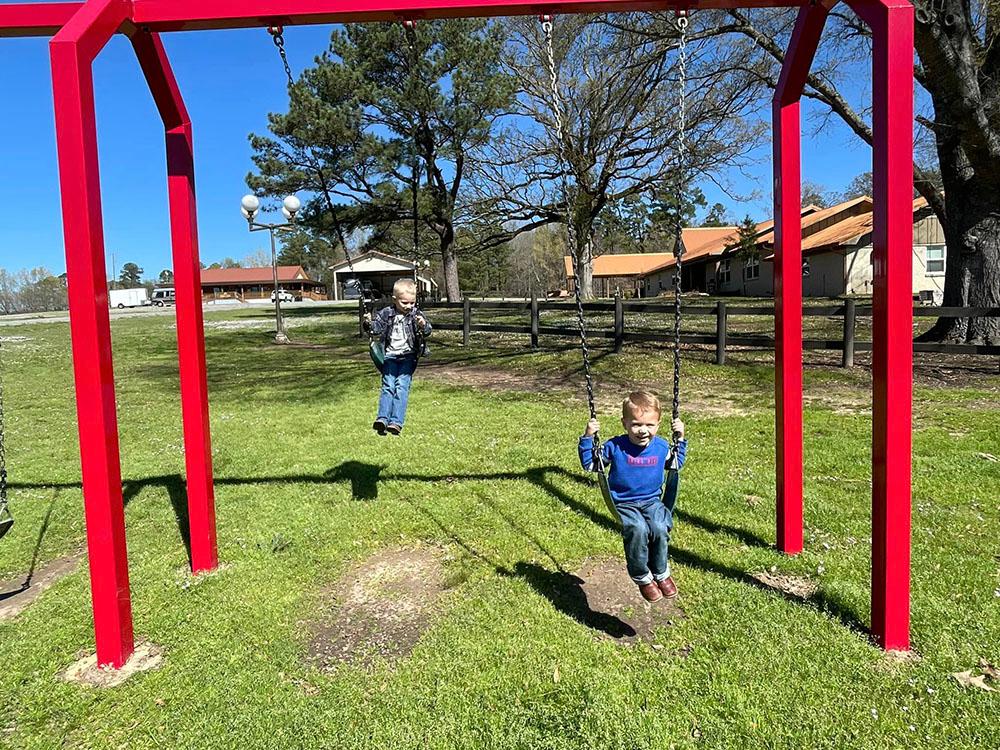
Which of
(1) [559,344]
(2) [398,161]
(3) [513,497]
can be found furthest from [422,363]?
(2) [398,161]

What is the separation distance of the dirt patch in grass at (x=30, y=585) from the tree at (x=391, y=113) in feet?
43.5

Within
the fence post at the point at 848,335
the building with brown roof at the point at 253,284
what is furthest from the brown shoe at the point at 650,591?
the building with brown roof at the point at 253,284

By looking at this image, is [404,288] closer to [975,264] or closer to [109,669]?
[109,669]

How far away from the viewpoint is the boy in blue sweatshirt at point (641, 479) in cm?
328

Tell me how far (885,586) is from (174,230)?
452cm

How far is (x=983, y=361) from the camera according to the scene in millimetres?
11508

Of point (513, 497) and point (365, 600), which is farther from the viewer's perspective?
point (513, 497)

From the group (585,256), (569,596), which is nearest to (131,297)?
(585,256)

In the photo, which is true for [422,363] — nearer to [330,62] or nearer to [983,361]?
[983,361]

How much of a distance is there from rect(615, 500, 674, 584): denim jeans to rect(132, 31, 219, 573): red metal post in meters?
2.78

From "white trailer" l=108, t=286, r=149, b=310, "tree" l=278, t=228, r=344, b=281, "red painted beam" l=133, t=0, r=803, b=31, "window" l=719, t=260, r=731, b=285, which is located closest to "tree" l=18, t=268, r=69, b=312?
"white trailer" l=108, t=286, r=149, b=310

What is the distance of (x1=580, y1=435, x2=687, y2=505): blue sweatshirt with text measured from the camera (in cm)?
333

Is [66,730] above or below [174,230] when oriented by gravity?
below

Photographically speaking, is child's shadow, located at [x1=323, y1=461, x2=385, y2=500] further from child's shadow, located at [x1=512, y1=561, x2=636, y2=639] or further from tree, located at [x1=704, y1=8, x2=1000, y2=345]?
tree, located at [x1=704, y1=8, x2=1000, y2=345]
